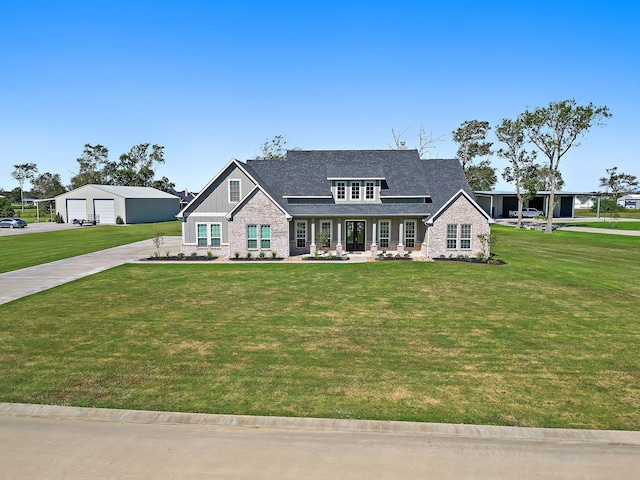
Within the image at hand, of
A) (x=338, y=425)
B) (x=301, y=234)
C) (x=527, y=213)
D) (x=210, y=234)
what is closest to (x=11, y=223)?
(x=210, y=234)

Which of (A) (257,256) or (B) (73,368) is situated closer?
(B) (73,368)

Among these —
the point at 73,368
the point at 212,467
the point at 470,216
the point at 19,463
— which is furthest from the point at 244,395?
the point at 470,216

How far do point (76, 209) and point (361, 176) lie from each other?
54.7 meters

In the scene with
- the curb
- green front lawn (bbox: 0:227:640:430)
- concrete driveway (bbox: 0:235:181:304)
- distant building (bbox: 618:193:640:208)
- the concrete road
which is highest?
distant building (bbox: 618:193:640:208)

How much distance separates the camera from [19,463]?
281 inches

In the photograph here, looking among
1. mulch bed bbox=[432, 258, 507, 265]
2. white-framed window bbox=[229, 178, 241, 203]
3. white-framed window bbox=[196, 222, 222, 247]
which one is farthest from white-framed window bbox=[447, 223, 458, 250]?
white-framed window bbox=[196, 222, 222, 247]

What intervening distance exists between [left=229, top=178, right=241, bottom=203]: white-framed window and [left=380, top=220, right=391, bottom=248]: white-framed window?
35.7 ft

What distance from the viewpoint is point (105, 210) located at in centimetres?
6662

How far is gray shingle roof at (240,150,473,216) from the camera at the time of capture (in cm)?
3195

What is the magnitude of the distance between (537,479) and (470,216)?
81.2ft

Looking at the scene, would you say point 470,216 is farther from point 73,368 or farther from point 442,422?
point 73,368

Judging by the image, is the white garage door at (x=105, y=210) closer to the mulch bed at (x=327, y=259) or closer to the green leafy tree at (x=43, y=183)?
the mulch bed at (x=327, y=259)

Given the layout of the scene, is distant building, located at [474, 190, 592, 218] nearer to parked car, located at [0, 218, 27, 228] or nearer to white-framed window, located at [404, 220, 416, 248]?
white-framed window, located at [404, 220, 416, 248]

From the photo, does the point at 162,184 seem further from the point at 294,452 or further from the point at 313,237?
the point at 294,452
